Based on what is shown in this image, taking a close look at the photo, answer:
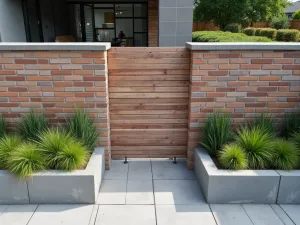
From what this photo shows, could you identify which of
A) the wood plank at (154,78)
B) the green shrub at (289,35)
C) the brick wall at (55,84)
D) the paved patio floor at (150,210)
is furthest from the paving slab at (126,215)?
the green shrub at (289,35)

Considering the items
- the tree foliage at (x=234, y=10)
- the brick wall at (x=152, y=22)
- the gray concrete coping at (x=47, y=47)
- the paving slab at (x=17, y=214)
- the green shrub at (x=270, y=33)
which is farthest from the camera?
the tree foliage at (x=234, y=10)

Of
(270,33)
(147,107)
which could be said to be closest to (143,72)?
(147,107)

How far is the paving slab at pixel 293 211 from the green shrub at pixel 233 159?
63 centimetres

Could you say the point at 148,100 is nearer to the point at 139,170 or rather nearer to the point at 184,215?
the point at 139,170

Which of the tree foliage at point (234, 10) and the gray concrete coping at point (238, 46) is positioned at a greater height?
the tree foliage at point (234, 10)

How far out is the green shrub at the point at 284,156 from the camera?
10.4ft

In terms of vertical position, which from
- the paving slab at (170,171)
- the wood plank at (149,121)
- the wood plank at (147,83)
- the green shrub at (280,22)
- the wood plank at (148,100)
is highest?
the green shrub at (280,22)

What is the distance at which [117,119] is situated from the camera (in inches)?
157

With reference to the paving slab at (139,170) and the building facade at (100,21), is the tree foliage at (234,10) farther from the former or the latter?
the paving slab at (139,170)

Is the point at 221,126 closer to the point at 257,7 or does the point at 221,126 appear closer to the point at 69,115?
the point at 69,115

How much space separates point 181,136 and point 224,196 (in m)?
1.18

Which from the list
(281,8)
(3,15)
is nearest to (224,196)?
(3,15)

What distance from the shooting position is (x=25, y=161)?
3.03 meters

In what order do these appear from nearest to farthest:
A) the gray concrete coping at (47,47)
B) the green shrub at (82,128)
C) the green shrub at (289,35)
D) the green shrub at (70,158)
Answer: the green shrub at (70,158), the gray concrete coping at (47,47), the green shrub at (82,128), the green shrub at (289,35)
